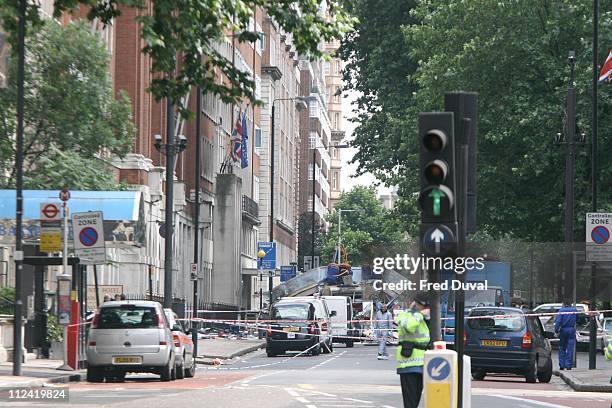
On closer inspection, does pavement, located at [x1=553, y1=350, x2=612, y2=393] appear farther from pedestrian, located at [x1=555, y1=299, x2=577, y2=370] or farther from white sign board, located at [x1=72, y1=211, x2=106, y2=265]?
white sign board, located at [x1=72, y1=211, x2=106, y2=265]

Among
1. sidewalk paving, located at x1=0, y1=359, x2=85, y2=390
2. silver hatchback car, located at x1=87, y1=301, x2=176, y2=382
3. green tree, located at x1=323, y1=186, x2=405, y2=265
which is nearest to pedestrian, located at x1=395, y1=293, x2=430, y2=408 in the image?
sidewalk paving, located at x1=0, y1=359, x2=85, y2=390

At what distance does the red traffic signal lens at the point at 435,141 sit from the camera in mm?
17500

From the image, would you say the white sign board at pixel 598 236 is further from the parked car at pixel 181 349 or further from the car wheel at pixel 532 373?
the parked car at pixel 181 349

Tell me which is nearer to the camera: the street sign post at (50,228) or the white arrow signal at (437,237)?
the white arrow signal at (437,237)

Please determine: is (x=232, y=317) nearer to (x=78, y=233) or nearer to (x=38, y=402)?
(x=78, y=233)

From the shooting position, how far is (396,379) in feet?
115

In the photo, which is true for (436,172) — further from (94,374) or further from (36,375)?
(94,374)

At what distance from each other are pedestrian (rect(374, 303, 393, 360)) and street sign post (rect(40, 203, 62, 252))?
565 inches

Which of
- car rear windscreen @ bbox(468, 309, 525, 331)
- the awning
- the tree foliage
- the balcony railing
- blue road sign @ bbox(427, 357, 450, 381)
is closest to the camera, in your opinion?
blue road sign @ bbox(427, 357, 450, 381)

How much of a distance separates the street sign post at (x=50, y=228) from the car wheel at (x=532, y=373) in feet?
32.8

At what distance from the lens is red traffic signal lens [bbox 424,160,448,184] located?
17.4 m

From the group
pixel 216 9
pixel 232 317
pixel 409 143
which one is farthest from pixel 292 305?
pixel 216 9

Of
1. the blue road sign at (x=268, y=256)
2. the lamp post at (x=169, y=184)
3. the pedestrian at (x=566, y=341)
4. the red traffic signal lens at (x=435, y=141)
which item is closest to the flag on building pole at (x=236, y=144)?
the blue road sign at (x=268, y=256)

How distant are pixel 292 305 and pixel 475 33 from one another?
11.3m
